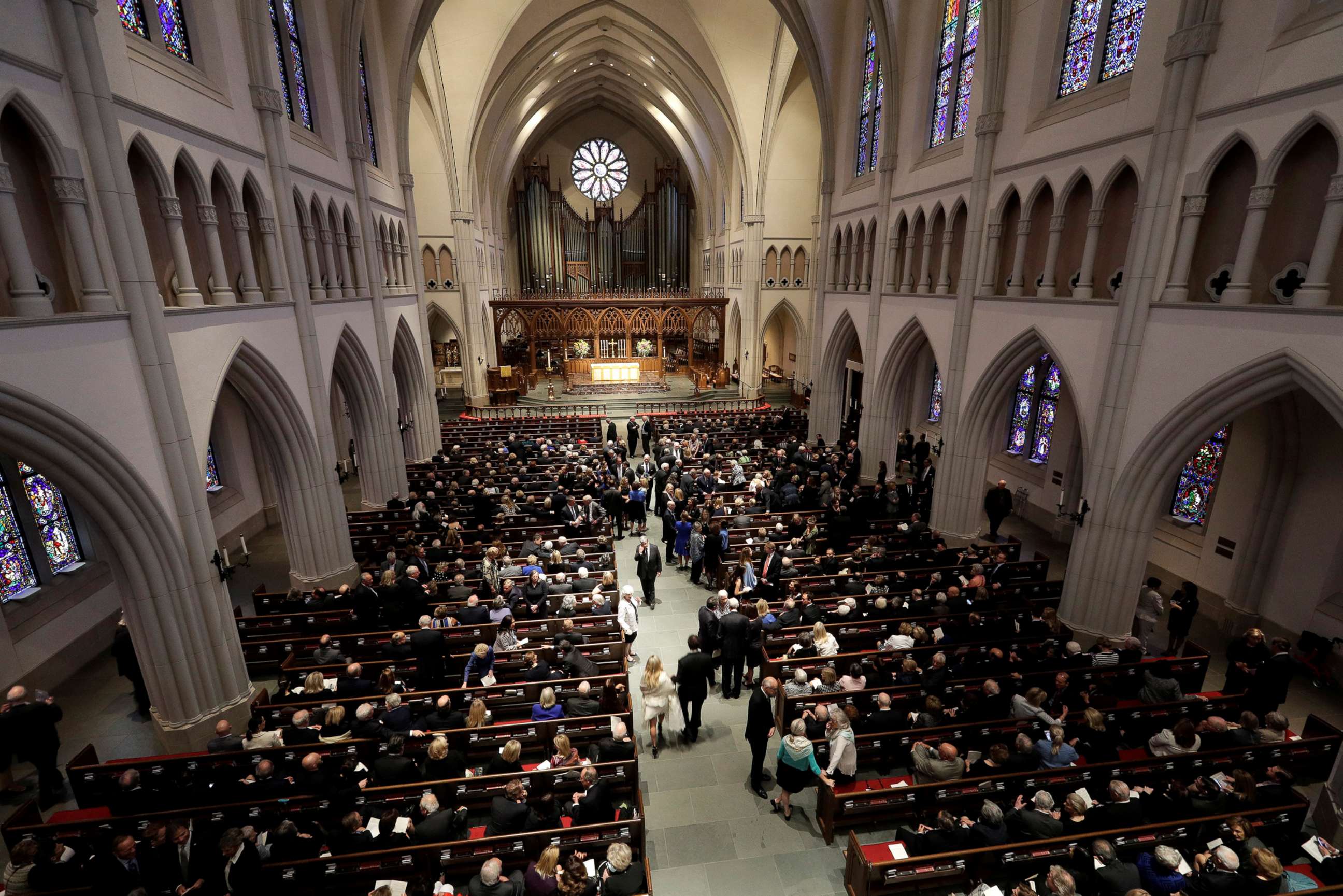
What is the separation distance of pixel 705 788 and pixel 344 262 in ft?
42.7

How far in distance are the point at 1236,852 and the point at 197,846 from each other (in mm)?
8638

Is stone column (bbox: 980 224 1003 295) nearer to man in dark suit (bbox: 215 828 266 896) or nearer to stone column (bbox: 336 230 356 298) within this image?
stone column (bbox: 336 230 356 298)

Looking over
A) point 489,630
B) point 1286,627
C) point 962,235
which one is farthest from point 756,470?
point 1286,627

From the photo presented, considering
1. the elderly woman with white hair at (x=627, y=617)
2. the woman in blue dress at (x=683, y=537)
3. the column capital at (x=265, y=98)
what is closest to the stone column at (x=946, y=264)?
the woman in blue dress at (x=683, y=537)

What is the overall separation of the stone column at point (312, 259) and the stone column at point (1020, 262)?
13.5 metres

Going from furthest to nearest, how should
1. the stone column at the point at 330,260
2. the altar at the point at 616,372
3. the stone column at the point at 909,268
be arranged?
the altar at the point at 616,372, the stone column at the point at 909,268, the stone column at the point at 330,260

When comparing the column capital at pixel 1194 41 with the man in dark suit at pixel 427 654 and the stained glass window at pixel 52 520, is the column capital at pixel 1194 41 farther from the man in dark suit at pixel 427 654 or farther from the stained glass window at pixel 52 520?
the stained glass window at pixel 52 520

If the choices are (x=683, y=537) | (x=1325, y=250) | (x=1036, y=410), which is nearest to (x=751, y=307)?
(x=1036, y=410)

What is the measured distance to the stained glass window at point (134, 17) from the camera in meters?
7.64

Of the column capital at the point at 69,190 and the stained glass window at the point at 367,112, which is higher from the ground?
the stained glass window at the point at 367,112

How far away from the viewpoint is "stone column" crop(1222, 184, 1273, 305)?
7.45 m

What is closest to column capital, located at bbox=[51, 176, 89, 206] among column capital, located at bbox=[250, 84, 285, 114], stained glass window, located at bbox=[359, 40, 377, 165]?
column capital, located at bbox=[250, 84, 285, 114]

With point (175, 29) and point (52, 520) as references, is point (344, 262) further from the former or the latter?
point (52, 520)

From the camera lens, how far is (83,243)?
21.5ft
